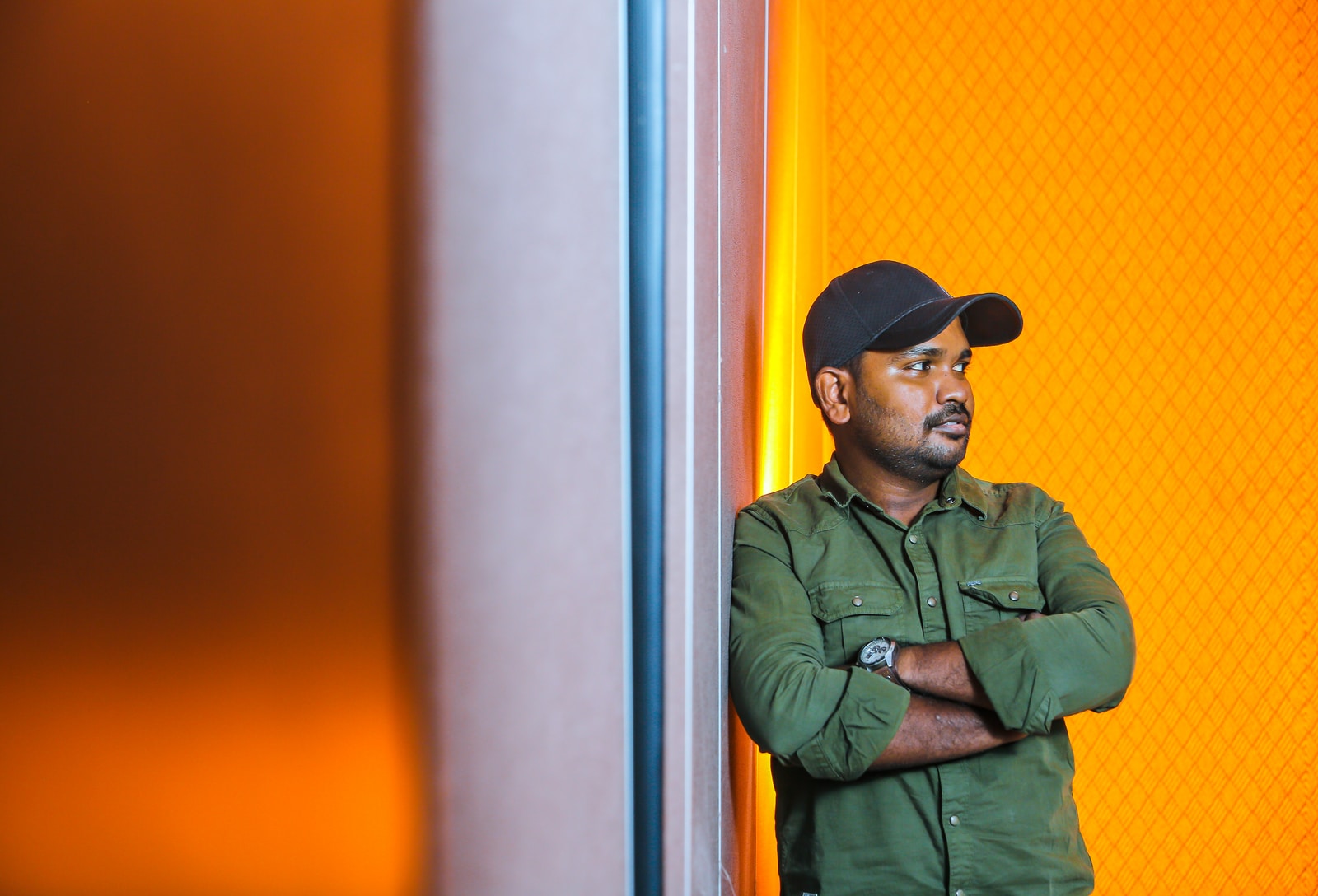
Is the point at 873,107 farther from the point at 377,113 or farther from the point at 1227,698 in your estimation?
the point at 377,113

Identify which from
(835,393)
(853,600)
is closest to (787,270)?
(835,393)

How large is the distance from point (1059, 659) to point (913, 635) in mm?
191

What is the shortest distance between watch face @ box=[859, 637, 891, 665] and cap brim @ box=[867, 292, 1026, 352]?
0.41 metres

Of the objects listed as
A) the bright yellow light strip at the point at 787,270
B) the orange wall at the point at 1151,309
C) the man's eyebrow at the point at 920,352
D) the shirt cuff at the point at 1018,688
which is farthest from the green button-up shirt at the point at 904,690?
the orange wall at the point at 1151,309

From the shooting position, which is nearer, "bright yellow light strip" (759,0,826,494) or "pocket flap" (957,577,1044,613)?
"pocket flap" (957,577,1044,613)

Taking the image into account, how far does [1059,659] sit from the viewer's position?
119 cm

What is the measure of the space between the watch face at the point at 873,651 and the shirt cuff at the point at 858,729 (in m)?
0.07

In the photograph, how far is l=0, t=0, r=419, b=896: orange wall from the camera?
557mm

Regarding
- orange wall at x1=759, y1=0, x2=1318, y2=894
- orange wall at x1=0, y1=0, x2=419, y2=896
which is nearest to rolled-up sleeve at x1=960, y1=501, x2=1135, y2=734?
orange wall at x1=0, y1=0, x2=419, y2=896

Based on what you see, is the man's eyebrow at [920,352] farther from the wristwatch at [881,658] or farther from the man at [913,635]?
the wristwatch at [881,658]

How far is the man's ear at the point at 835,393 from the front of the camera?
148cm

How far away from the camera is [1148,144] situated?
2955mm

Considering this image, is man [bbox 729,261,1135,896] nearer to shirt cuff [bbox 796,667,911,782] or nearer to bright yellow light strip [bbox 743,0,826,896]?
shirt cuff [bbox 796,667,911,782]

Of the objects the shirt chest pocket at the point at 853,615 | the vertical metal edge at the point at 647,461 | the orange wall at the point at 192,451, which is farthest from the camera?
the shirt chest pocket at the point at 853,615
